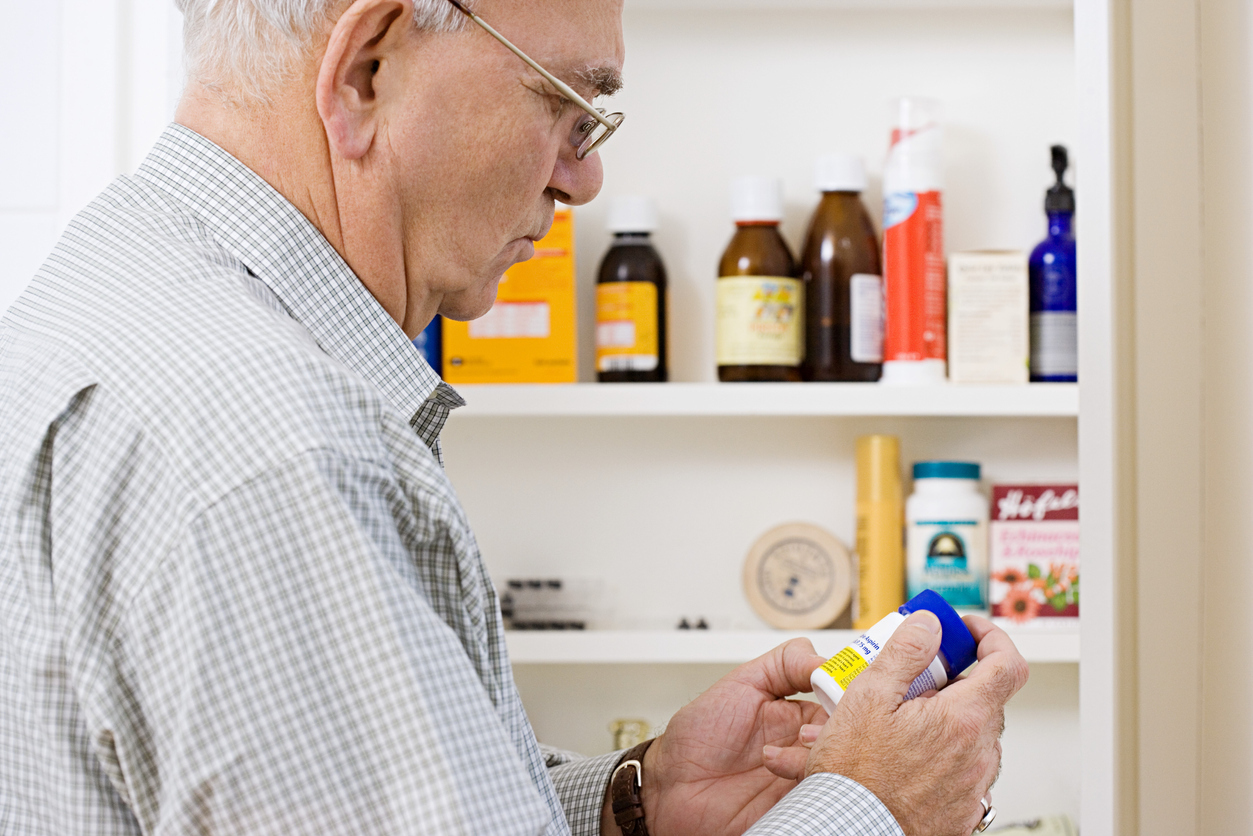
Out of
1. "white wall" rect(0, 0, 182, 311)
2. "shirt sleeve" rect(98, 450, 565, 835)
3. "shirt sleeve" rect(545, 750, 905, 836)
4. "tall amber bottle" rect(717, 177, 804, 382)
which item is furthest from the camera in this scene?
"tall amber bottle" rect(717, 177, 804, 382)

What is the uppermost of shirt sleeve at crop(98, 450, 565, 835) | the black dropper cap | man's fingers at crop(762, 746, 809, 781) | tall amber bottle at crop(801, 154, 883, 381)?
the black dropper cap

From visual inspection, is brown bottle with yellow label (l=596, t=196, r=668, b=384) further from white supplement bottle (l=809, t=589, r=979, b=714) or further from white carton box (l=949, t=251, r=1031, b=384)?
white supplement bottle (l=809, t=589, r=979, b=714)

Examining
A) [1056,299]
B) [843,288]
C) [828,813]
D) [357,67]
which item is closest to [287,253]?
[357,67]

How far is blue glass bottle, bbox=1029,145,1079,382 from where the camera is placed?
1.04 m

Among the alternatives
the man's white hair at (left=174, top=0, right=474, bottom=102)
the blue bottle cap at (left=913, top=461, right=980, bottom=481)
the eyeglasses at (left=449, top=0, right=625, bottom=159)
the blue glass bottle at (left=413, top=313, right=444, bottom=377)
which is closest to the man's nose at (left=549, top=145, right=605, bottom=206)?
the eyeglasses at (left=449, top=0, right=625, bottom=159)

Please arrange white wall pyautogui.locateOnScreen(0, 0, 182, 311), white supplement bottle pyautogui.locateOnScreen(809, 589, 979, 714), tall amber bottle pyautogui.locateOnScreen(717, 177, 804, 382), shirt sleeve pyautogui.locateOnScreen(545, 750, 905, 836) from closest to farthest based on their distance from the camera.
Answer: shirt sleeve pyautogui.locateOnScreen(545, 750, 905, 836) < white supplement bottle pyautogui.locateOnScreen(809, 589, 979, 714) < white wall pyautogui.locateOnScreen(0, 0, 182, 311) < tall amber bottle pyautogui.locateOnScreen(717, 177, 804, 382)

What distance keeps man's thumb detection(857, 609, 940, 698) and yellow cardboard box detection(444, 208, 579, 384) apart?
22.5 inches

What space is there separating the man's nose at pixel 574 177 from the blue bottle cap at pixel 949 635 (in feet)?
1.02

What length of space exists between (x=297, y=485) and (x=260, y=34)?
10.6 inches

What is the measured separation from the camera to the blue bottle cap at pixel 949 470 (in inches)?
41.6

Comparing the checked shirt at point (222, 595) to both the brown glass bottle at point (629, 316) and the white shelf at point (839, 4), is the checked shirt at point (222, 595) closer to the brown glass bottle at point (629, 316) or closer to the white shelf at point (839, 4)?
the brown glass bottle at point (629, 316)

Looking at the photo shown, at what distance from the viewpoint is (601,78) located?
23.0 inches

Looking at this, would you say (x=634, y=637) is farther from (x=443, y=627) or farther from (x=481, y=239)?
(x=443, y=627)

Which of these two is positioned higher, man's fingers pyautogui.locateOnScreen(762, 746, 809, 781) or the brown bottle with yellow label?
the brown bottle with yellow label
